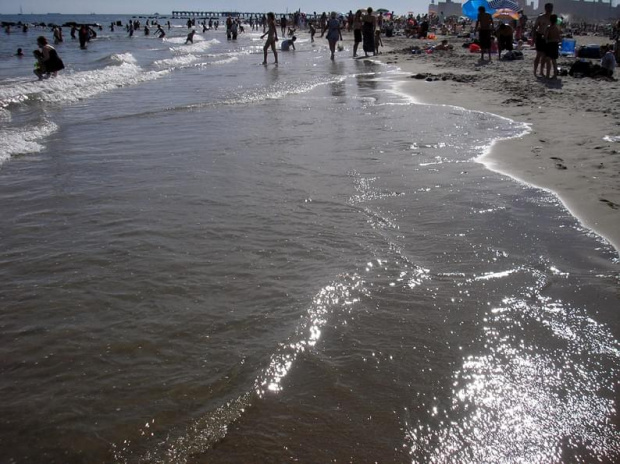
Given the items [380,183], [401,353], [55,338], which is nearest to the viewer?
[401,353]

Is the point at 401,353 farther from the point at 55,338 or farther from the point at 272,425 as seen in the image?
the point at 55,338

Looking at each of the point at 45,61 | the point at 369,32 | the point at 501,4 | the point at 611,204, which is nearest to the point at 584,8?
the point at 501,4

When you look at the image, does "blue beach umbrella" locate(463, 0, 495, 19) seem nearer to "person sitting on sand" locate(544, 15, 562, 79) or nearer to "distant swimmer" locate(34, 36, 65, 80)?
"person sitting on sand" locate(544, 15, 562, 79)

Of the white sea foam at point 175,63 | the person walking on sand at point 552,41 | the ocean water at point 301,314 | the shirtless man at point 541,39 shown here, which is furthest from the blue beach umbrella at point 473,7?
the ocean water at point 301,314

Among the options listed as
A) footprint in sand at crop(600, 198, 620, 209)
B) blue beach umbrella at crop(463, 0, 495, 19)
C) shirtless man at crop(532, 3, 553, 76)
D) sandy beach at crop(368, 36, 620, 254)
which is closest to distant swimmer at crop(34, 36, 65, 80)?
sandy beach at crop(368, 36, 620, 254)

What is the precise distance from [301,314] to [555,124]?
675cm

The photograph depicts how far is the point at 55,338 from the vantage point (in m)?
2.76

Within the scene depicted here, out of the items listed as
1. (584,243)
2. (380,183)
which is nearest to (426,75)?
(380,183)

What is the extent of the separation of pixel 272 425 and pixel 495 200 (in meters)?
3.53

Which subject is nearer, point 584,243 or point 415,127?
point 584,243

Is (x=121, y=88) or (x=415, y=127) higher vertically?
(x=121, y=88)

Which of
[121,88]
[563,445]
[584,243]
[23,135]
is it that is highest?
[121,88]

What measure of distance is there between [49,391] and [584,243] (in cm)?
385

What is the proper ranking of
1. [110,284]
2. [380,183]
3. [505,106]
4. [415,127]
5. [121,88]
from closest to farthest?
[110,284]
[380,183]
[415,127]
[505,106]
[121,88]
